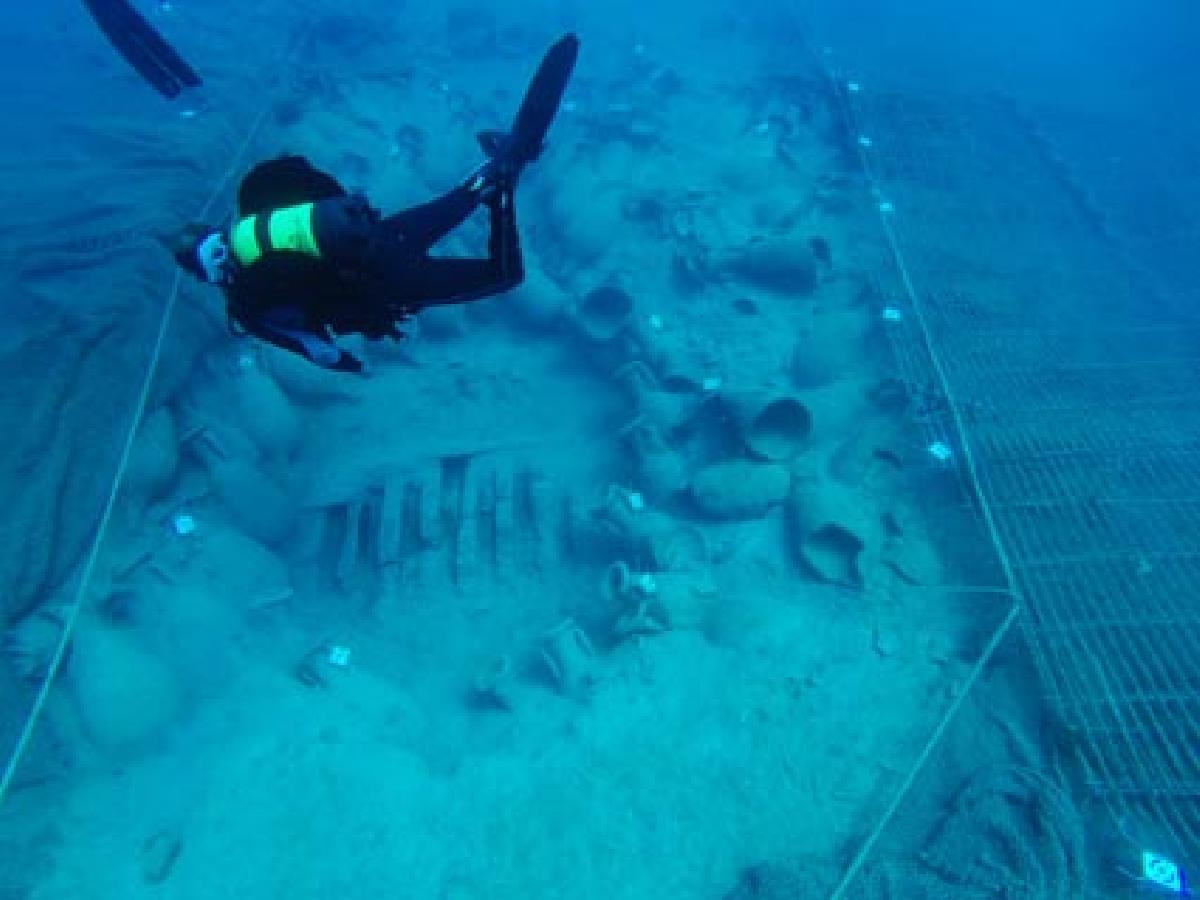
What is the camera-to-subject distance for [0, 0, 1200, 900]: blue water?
4562mm

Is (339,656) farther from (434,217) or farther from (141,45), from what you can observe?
(141,45)

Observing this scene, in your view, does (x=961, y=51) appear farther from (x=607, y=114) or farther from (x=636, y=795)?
(x=636, y=795)

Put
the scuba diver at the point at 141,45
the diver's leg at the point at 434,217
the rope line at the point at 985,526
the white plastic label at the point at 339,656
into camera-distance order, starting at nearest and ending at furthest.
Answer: the diver's leg at the point at 434,217 < the rope line at the point at 985,526 < the white plastic label at the point at 339,656 < the scuba diver at the point at 141,45

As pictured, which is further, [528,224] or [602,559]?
[528,224]

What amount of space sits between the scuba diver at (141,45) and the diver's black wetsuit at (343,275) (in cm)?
797

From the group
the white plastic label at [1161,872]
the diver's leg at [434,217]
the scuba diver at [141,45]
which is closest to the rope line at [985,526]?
the white plastic label at [1161,872]

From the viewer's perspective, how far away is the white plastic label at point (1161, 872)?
4.19 m

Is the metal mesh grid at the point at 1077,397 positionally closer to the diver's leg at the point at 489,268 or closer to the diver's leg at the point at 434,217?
the diver's leg at the point at 489,268

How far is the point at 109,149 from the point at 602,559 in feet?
26.5

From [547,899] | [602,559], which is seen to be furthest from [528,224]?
[547,899]

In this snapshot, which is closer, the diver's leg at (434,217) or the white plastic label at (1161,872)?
the diver's leg at (434,217)

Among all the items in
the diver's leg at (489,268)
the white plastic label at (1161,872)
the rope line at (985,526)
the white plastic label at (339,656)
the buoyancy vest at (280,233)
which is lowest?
the white plastic label at (339,656)

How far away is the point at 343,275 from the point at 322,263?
0.09 metres

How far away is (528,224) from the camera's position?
10.5m
